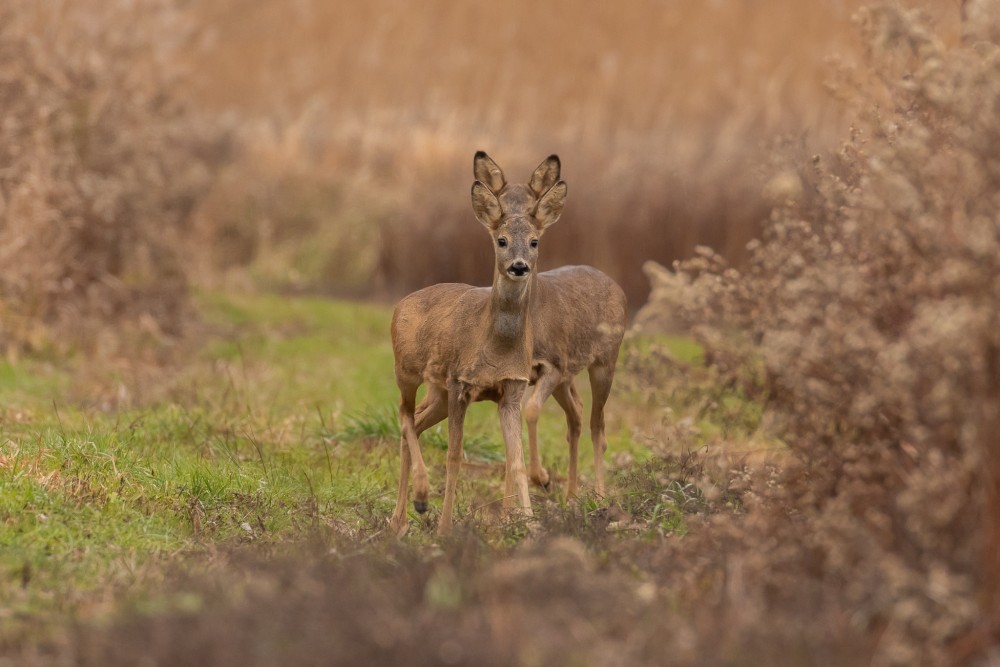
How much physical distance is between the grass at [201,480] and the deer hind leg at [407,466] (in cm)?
11

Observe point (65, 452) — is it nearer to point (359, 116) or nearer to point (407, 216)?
point (407, 216)

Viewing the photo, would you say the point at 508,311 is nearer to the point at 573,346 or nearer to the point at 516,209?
the point at 516,209

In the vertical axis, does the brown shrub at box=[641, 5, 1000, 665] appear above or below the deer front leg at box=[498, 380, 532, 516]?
above

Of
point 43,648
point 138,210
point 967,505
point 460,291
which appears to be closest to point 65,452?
point 460,291

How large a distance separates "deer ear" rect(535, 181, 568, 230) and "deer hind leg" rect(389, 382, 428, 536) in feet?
3.92

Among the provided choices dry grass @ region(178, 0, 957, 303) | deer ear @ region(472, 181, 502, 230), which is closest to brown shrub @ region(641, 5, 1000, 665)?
deer ear @ region(472, 181, 502, 230)

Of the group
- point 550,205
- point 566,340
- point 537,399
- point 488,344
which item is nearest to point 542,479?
point 537,399

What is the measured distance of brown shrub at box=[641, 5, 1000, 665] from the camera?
5.15 m

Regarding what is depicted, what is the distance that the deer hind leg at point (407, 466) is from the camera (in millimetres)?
7854

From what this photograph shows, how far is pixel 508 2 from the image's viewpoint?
119ft

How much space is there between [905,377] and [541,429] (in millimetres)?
6839

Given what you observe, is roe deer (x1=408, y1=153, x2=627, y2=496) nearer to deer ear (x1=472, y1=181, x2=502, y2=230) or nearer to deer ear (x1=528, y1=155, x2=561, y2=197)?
deer ear (x1=528, y1=155, x2=561, y2=197)

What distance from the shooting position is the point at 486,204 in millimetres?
7938

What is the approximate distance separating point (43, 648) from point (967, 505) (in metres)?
3.40
